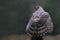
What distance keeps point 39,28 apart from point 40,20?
0.14ft

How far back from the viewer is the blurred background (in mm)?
7027

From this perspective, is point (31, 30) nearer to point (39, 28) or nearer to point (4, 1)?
point (39, 28)

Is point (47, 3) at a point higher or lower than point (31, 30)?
lower

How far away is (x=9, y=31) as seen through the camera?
772cm

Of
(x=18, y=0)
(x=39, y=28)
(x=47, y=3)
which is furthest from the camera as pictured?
(x=18, y=0)

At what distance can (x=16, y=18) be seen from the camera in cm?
749

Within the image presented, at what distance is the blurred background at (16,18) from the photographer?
703cm

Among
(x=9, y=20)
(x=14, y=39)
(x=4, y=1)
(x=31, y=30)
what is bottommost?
(x=14, y=39)

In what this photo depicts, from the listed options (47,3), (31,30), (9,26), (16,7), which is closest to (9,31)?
(9,26)

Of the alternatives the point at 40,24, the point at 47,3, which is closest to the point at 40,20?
the point at 40,24

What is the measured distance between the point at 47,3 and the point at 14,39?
5.71ft

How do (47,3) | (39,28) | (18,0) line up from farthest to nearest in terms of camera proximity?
(18,0) < (47,3) < (39,28)

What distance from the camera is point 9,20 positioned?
7680 millimetres

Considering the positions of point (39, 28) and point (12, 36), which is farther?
point (12, 36)
